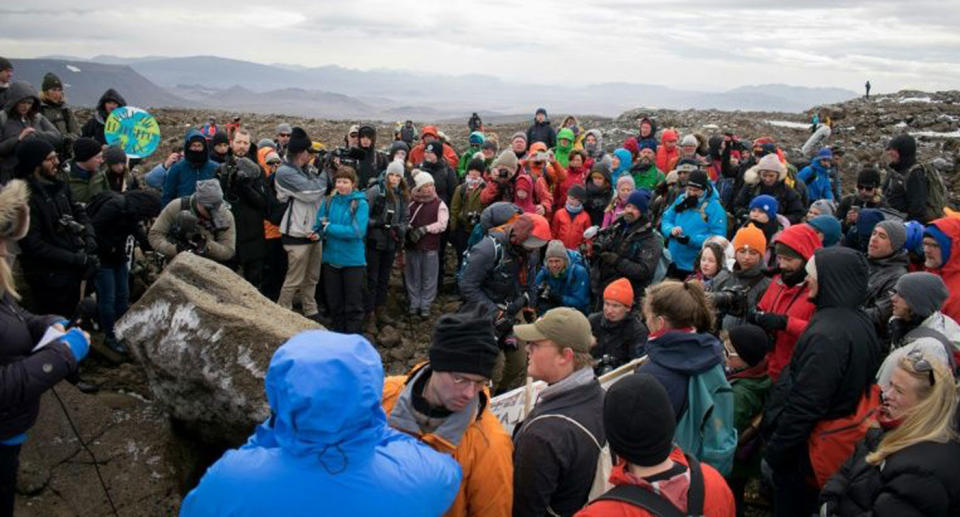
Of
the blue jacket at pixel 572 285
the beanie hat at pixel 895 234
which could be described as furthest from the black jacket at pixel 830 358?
the blue jacket at pixel 572 285

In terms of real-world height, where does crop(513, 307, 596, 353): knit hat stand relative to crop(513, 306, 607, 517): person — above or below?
above

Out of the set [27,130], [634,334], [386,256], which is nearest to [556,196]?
[386,256]

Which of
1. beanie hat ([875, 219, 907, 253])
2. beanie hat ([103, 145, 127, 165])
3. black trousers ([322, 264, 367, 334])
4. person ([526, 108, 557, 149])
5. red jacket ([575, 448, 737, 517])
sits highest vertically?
person ([526, 108, 557, 149])

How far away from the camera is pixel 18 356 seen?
346 cm

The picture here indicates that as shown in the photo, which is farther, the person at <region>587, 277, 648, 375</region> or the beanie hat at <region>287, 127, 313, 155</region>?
the beanie hat at <region>287, 127, 313, 155</region>

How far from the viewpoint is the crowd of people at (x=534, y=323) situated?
7.30 feet

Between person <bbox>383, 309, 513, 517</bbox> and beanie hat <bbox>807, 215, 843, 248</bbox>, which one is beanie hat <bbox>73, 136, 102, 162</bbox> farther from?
beanie hat <bbox>807, 215, 843, 248</bbox>

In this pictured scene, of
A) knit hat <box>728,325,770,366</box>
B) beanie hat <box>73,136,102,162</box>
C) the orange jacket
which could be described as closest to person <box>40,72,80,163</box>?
beanie hat <box>73,136,102,162</box>

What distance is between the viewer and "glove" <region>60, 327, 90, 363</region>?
3.50 meters

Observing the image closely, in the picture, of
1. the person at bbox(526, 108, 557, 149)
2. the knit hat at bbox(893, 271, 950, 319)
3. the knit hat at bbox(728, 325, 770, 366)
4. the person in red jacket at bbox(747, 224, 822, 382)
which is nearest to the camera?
the knit hat at bbox(893, 271, 950, 319)

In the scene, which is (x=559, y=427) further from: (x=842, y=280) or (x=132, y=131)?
(x=132, y=131)

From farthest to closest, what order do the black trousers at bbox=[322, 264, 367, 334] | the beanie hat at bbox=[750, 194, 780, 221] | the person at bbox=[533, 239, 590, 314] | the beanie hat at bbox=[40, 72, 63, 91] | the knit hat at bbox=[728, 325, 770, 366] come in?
the beanie hat at bbox=[40, 72, 63, 91], the black trousers at bbox=[322, 264, 367, 334], the beanie hat at bbox=[750, 194, 780, 221], the person at bbox=[533, 239, 590, 314], the knit hat at bbox=[728, 325, 770, 366]

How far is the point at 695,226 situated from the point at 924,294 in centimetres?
348

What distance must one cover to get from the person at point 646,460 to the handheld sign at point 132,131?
25.5 feet
